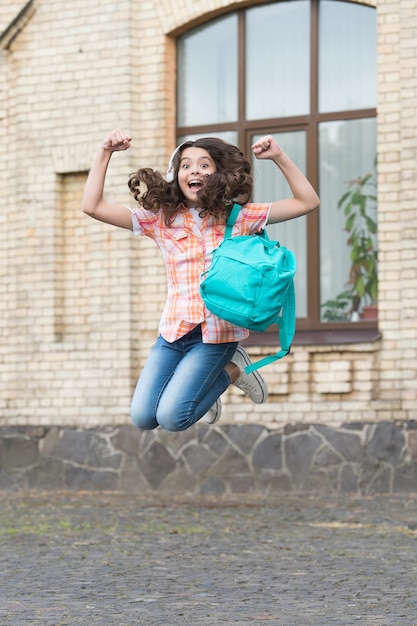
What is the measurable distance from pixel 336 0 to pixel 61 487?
237 inches

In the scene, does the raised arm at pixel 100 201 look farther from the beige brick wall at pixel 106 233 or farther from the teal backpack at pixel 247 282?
the beige brick wall at pixel 106 233

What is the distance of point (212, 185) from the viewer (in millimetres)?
7324

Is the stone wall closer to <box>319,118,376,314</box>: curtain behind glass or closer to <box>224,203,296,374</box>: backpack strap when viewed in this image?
<box>319,118,376,314</box>: curtain behind glass

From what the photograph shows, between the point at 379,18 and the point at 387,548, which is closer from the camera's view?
the point at 387,548

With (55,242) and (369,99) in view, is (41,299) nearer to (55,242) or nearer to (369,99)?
(55,242)

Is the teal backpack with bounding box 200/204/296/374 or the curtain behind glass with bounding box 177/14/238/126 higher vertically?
the curtain behind glass with bounding box 177/14/238/126

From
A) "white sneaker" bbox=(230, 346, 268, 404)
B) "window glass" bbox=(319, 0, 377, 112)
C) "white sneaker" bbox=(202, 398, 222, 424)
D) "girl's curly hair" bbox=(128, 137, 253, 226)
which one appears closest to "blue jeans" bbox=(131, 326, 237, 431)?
"white sneaker" bbox=(230, 346, 268, 404)

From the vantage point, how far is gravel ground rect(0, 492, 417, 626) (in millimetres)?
7801

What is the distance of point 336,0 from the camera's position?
1525 cm

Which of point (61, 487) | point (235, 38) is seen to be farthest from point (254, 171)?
point (61, 487)

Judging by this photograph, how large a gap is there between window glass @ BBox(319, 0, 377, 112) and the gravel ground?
4158 mm

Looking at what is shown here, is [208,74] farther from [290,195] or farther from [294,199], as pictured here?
[294,199]

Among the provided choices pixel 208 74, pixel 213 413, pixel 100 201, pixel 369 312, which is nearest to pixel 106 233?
pixel 208 74

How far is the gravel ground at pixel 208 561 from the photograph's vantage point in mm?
7801
